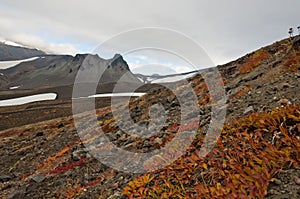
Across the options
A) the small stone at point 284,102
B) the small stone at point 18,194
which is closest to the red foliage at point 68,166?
the small stone at point 18,194

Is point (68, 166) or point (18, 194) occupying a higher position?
point (68, 166)

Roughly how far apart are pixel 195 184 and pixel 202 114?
5256mm

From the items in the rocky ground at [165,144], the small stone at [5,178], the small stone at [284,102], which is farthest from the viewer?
the small stone at [5,178]

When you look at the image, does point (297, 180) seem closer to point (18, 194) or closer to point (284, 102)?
point (284, 102)

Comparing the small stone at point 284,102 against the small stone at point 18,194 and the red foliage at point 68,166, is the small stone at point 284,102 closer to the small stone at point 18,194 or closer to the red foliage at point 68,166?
the red foliage at point 68,166

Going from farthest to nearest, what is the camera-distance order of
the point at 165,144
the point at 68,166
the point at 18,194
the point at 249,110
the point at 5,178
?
the point at 5,178 → the point at 68,166 → the point at 18,194 → the point at 165,144 → the point at 249,110

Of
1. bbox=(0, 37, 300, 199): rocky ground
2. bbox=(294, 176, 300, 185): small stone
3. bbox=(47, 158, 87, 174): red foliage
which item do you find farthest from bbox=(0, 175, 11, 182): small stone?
bbox=(294, 176, 300, 185): small stone

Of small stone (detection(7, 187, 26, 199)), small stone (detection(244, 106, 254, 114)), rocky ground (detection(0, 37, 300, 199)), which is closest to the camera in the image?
rocky ground (detection(0, 37, 300, 199))

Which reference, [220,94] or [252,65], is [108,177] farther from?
[252,65]

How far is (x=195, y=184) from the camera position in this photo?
20.1 ft

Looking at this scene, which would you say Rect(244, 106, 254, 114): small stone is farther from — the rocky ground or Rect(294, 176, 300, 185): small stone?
Rect(294, 176, 300, 185): small stone

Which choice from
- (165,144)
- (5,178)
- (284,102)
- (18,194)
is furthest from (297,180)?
(5,178)

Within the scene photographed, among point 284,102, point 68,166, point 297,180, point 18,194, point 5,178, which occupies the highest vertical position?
point 284,102

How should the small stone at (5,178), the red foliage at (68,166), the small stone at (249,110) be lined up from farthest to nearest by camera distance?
the small stone at (5,178)
the red foliage at (68,166)
the small stone at (249,110)
